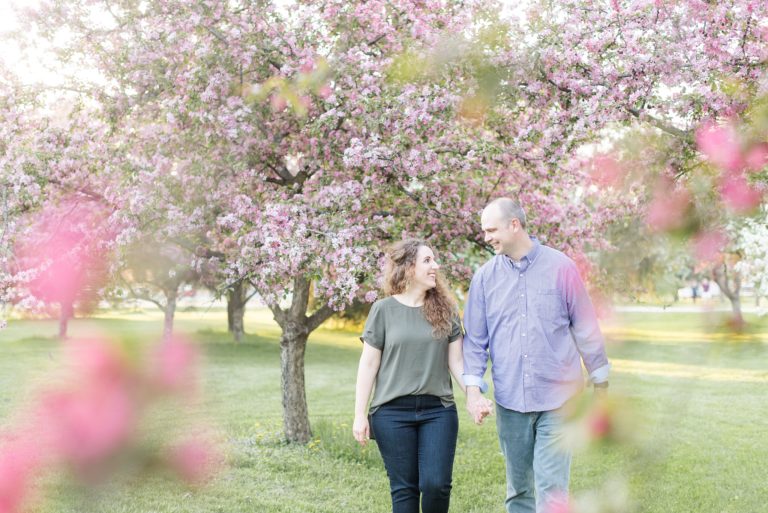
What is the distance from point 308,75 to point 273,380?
12359mm

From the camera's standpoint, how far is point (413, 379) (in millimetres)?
4266

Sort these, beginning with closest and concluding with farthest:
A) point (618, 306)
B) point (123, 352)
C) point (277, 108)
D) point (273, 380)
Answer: point (123, 352)
point (618, 306)
point (277, 108)
point (273, 380)

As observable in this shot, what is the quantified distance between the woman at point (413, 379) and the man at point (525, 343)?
0.17m

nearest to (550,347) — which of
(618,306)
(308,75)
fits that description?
(618,306)

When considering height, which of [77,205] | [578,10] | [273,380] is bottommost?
[273,380]

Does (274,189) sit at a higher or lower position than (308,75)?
lower

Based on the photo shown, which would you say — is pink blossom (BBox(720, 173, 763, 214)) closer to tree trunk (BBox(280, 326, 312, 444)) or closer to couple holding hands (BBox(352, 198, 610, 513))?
couple holding hands (BBox(352, 198, 610, 513))

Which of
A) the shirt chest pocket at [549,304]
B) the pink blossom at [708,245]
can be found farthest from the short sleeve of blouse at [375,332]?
the pink blossom at [708,245]

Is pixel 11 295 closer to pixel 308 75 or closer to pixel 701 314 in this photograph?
pixel 308 75

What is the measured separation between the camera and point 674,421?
1.00 m


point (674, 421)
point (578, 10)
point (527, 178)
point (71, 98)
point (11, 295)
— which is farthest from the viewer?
point (71, 98)

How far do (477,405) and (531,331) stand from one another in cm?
50

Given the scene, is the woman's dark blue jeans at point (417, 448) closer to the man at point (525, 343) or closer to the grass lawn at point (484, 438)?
the man at point (525, 343)

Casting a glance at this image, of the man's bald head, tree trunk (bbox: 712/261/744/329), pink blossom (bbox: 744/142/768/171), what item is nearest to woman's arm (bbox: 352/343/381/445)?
the man's bald head
